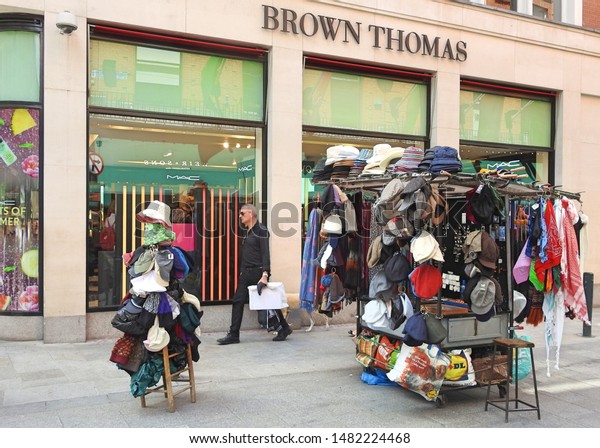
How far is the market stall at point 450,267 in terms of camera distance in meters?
5.62

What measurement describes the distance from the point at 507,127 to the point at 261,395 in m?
9.00

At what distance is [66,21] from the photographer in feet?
26.2

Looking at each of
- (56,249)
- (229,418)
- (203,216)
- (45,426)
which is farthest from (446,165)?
(56,249)

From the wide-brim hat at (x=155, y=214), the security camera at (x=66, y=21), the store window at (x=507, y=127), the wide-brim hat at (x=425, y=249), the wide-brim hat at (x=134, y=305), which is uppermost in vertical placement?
the security camera at (x=66, y=21)

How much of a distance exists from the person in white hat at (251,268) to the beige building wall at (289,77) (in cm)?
91

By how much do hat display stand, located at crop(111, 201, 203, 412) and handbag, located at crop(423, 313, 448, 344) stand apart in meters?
2.21

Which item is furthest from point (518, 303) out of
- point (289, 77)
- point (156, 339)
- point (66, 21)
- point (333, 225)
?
point (66, 21)

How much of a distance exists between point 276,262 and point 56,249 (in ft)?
11.4

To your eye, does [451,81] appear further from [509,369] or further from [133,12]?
[509,369]

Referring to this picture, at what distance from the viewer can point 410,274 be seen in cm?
579

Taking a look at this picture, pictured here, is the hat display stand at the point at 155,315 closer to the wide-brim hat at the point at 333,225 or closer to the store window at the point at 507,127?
the wide-brim hat at the point at 333,225

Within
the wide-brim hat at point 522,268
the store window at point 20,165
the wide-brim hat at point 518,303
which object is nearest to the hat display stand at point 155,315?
the wide-brim hat at point 518,303

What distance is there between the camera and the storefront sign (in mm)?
9805

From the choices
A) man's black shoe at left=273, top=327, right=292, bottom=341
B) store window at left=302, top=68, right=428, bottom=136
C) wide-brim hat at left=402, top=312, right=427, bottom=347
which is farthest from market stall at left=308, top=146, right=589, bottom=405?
store window at left=302, top=68, right=428, bottom=136
